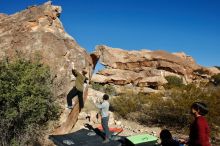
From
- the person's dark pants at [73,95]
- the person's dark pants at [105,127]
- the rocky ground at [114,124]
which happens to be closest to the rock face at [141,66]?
the rocky ground at [114,124]

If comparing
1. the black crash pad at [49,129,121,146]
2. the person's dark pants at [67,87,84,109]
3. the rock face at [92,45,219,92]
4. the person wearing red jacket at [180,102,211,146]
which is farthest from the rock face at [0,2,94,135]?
the rock face at [92,45,219,92]

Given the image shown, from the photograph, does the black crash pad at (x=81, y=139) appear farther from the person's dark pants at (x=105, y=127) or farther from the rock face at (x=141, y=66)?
the rock face at (x=141, y=66)

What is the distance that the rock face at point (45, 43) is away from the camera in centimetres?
1172

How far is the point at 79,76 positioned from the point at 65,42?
74.1 inches

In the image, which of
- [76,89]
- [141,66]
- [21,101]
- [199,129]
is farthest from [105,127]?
[141,66]

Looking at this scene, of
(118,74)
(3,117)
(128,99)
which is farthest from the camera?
(118,74)

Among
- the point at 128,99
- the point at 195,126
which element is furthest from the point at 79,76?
the point at 195,126

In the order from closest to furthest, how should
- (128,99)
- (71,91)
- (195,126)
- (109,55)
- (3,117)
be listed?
(195,126)
(3,117)
(71,91)
(128,99)
(109,55)

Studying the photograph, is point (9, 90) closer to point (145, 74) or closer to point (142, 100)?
point (142, 100)

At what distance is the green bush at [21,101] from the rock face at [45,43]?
1.10 metres

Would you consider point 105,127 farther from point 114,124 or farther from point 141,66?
point 141,66

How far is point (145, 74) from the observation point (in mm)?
41312

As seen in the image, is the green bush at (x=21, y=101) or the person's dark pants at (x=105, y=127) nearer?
the green bush at (x=21, y=101)

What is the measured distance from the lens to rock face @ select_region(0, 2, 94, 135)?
461 inches
